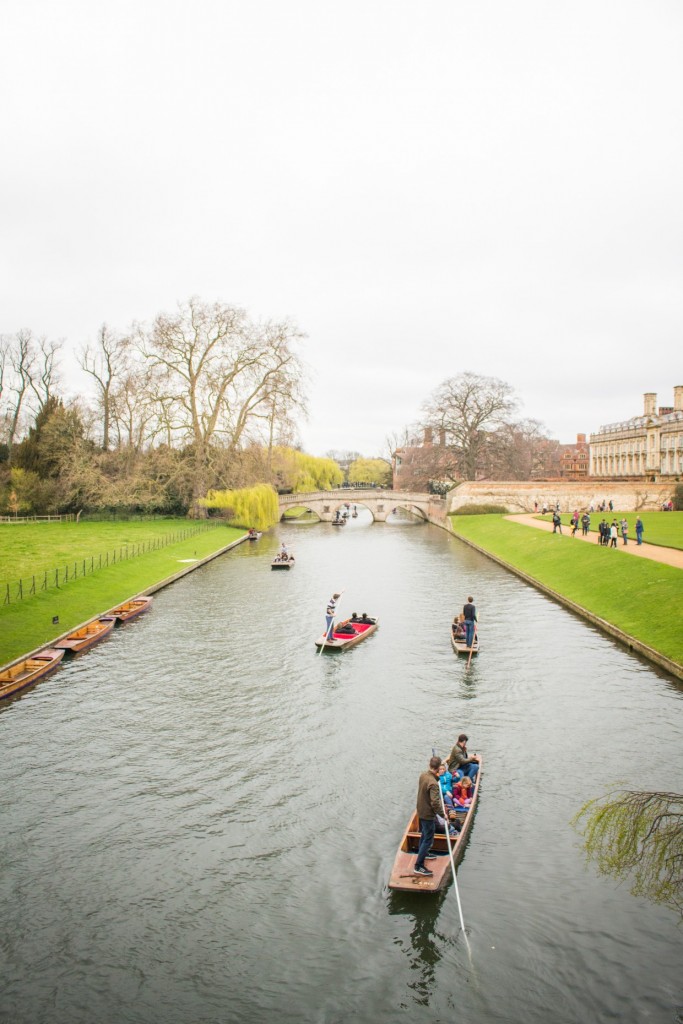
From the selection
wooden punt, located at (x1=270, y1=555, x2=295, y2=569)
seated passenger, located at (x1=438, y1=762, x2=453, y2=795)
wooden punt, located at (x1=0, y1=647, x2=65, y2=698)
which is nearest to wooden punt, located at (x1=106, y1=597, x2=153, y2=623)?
wooden punt, located at (x1=0, y1=647, x2=65, y2=698)

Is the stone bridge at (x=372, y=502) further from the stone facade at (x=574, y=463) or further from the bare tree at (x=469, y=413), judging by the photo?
the stone facade at (x=574, y=463)

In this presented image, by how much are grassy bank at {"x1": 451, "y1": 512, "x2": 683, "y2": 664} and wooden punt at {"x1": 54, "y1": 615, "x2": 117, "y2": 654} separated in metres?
18.7

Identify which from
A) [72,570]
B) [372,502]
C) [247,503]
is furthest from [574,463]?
[72,570]

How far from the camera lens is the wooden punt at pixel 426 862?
1102 centimetres

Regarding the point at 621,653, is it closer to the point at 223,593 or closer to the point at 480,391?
the point at 223,593

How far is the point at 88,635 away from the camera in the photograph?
25266 millimetres

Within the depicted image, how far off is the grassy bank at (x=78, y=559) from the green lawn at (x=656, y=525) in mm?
27761

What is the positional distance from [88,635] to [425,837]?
1711 cm

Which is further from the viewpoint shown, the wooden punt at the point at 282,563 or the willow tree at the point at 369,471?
the willow tree at the point at 369,471

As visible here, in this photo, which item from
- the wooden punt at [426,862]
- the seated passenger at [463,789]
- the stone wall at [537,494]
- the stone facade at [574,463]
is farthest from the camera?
the stone facade at [574,463]

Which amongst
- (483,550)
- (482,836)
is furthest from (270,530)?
(482,836)

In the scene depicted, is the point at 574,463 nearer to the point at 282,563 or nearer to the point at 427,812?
the point at 282,563

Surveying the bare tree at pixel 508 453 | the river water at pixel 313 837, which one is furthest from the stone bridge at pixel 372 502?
the river water at pixel 313 837

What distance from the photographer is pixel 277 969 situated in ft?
31.9
